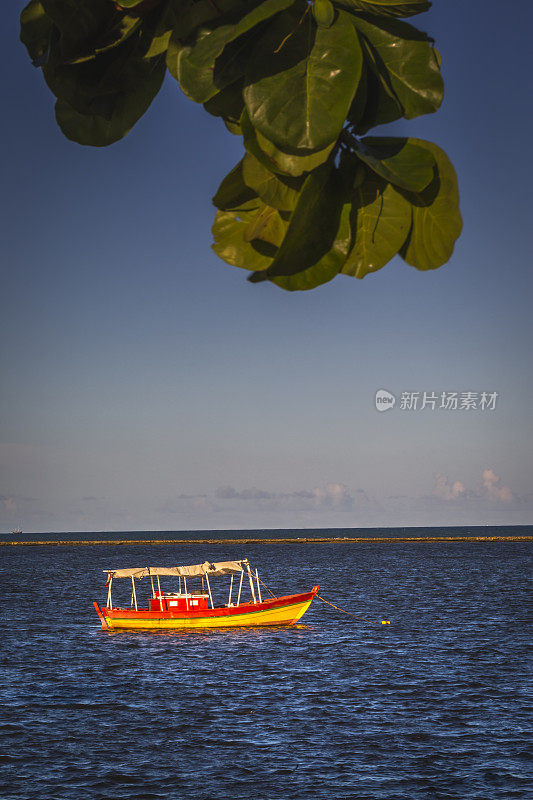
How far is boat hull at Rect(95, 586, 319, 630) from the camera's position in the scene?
5084cm

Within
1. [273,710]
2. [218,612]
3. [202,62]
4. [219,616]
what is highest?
[202,62]

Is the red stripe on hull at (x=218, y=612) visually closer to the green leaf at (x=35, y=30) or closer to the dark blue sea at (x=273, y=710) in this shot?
the dark blue sea at (x=273, y=710)

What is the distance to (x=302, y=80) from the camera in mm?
901

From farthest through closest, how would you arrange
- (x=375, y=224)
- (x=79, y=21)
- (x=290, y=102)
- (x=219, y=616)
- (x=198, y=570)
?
(x=219, y=616) < (x=198, y=570) < (x=375, y=224) < (x=79, y=21) < (x=290, y=102)

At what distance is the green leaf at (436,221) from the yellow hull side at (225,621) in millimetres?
51769

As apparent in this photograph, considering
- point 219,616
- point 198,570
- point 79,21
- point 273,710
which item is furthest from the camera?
point 219,616

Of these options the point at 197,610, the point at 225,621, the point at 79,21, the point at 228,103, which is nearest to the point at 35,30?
the point at 79,21

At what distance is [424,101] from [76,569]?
135126 millimetres

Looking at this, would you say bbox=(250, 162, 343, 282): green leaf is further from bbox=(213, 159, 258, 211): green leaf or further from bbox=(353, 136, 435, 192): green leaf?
bbox=(213, 159, 258, 211): green leaf

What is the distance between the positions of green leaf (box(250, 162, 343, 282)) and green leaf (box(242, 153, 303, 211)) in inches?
1.3

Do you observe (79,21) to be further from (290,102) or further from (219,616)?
(219,616)

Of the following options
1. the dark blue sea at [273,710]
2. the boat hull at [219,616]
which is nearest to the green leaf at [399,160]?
the dark blue sea at [273,710]

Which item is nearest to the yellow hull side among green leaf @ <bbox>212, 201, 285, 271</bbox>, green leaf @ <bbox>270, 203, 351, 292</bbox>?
green leaf @ <bbox>212, 201, 285, 271</bbox>

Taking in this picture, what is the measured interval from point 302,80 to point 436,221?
11.5 inches
